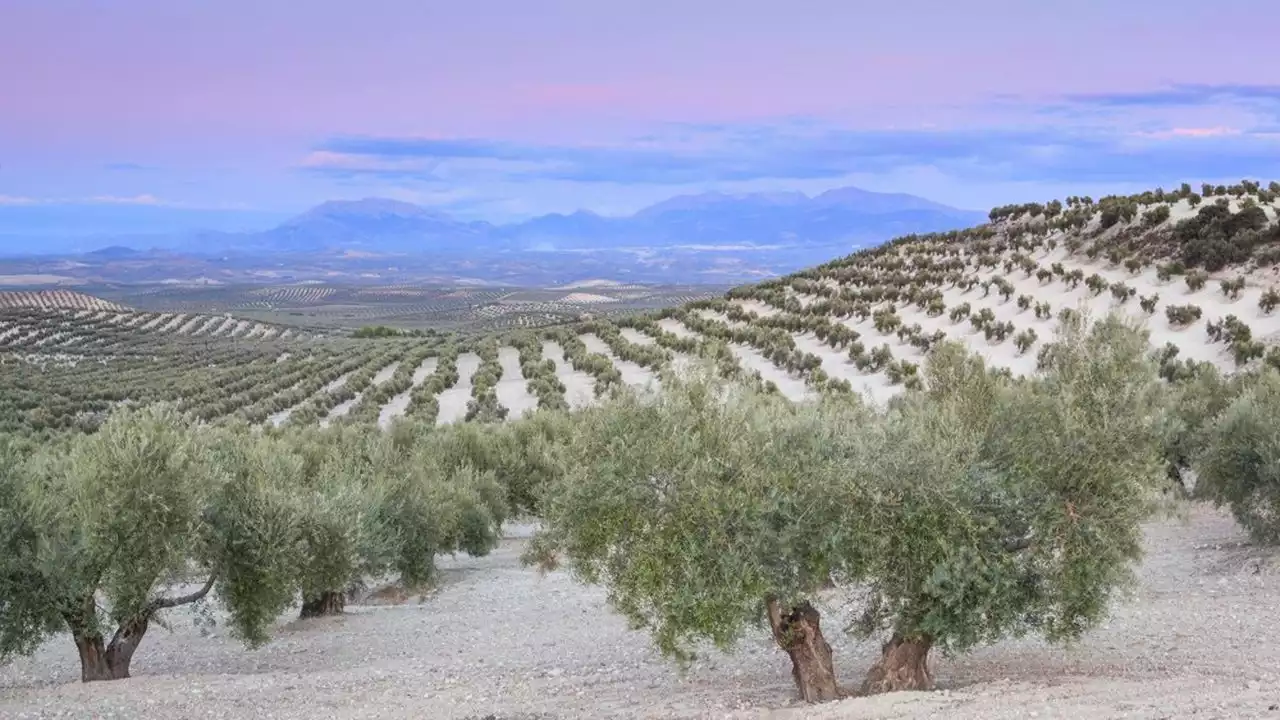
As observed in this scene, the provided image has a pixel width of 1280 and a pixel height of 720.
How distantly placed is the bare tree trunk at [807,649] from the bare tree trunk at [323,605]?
1438 centimetres

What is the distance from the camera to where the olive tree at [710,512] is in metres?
13.7

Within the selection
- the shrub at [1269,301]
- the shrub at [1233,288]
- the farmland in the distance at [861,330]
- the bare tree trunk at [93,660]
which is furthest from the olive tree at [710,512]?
the shrub at [1233,288]

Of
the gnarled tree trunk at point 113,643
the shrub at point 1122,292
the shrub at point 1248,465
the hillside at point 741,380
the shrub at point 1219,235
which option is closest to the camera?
the hillside at point 741,380

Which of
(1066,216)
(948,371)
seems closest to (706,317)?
(1066,216)

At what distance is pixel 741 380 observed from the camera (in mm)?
15258

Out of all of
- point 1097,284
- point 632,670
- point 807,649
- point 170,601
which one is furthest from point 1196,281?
point 170,601

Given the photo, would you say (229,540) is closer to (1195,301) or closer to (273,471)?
(273,471)

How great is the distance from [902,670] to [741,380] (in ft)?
12.9

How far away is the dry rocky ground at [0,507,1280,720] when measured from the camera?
1366cm

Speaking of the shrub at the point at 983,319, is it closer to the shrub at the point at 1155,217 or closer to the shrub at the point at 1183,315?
the shrub at the point at 1183,315

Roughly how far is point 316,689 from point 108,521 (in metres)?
3.86

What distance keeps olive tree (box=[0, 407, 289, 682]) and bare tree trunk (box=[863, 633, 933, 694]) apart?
Answer: 10073 mm

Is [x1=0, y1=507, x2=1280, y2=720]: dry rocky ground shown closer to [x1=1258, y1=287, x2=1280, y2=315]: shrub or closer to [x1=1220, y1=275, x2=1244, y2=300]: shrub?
[x1=1258, y1=287, x2=1280, y2=315]: shrub

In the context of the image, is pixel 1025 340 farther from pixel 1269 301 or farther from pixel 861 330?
pixel 861 330
